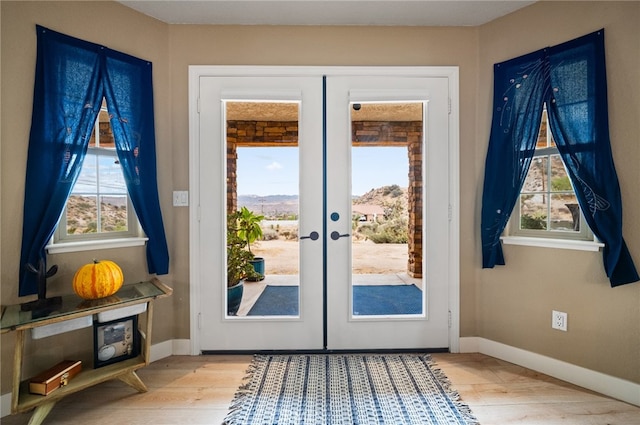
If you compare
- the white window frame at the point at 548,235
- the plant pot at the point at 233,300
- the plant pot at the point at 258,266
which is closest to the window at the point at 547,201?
the white window frame at the point at 548,235

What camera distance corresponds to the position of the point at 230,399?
6.46 feet

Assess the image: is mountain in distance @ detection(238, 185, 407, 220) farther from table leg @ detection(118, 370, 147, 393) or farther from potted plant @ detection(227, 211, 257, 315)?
table leg @ detection(118, 370, 147, 393)

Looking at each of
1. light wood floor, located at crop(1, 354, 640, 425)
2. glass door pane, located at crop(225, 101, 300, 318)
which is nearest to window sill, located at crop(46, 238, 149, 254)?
glass door pane, located at crop(225, 101, 300, 318)

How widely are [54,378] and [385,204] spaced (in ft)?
7.55

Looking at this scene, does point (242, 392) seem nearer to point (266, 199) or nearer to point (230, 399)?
point (230, 399)

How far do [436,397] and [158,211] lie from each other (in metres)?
2.25

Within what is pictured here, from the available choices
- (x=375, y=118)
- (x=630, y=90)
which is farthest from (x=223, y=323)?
(x=630, y=90)

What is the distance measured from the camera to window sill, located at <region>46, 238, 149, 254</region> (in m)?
2.03

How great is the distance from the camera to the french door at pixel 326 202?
2.51 meters

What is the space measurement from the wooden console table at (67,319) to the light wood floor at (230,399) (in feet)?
0.48

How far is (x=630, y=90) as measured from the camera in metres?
1.92

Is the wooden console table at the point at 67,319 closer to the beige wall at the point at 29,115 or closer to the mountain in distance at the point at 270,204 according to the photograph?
the beige wall at the point at 29,115

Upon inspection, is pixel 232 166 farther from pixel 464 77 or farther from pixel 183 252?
pixel 464 77

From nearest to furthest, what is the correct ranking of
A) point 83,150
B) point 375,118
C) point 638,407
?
point 638,407 → point 83,150 → point 375,118
